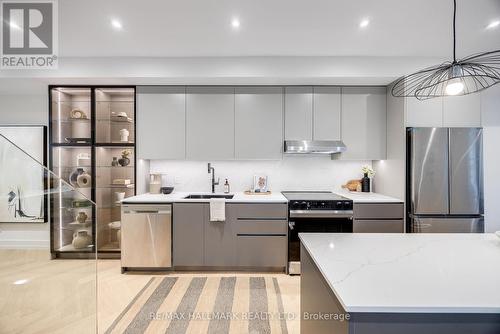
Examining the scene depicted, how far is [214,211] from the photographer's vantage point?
288cm

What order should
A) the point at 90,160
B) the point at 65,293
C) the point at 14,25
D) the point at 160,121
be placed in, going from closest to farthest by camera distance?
the point at 14,25, the point at 65,293, the point at 160,121, the point at 90,160

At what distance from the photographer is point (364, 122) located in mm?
3246

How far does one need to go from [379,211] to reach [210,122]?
239 cm

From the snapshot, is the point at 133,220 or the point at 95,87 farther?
the point at 95,87

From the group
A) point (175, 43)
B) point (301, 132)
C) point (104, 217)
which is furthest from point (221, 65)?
point (104, 217)

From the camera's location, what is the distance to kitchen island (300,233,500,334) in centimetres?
80

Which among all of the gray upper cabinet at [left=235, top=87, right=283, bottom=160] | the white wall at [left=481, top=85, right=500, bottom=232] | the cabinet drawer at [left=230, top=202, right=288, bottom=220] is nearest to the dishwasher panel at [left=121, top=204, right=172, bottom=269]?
the cabinet drawer at [left=230, top=202, right=288, bottom=220]

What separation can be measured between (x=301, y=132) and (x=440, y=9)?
1.75 m

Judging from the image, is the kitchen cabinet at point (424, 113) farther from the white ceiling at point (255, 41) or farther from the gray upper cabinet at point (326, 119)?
the gray upper cabinet at point (326, 119)

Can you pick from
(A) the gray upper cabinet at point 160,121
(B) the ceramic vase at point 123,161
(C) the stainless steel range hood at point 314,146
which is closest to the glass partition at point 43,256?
(B) the ceramic vase at point 123,161

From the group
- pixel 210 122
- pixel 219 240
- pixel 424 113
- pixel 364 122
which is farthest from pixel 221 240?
pixel 424 113

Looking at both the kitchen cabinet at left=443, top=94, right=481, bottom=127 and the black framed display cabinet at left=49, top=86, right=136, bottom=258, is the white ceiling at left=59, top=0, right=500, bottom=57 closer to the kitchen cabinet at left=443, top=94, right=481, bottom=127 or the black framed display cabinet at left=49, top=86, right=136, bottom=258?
the kitchen cabinet at left=443, top=94, right=481, bottom=127

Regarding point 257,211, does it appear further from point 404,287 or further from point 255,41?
point 404,287

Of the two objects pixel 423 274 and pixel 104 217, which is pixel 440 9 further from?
pixel 104 217
